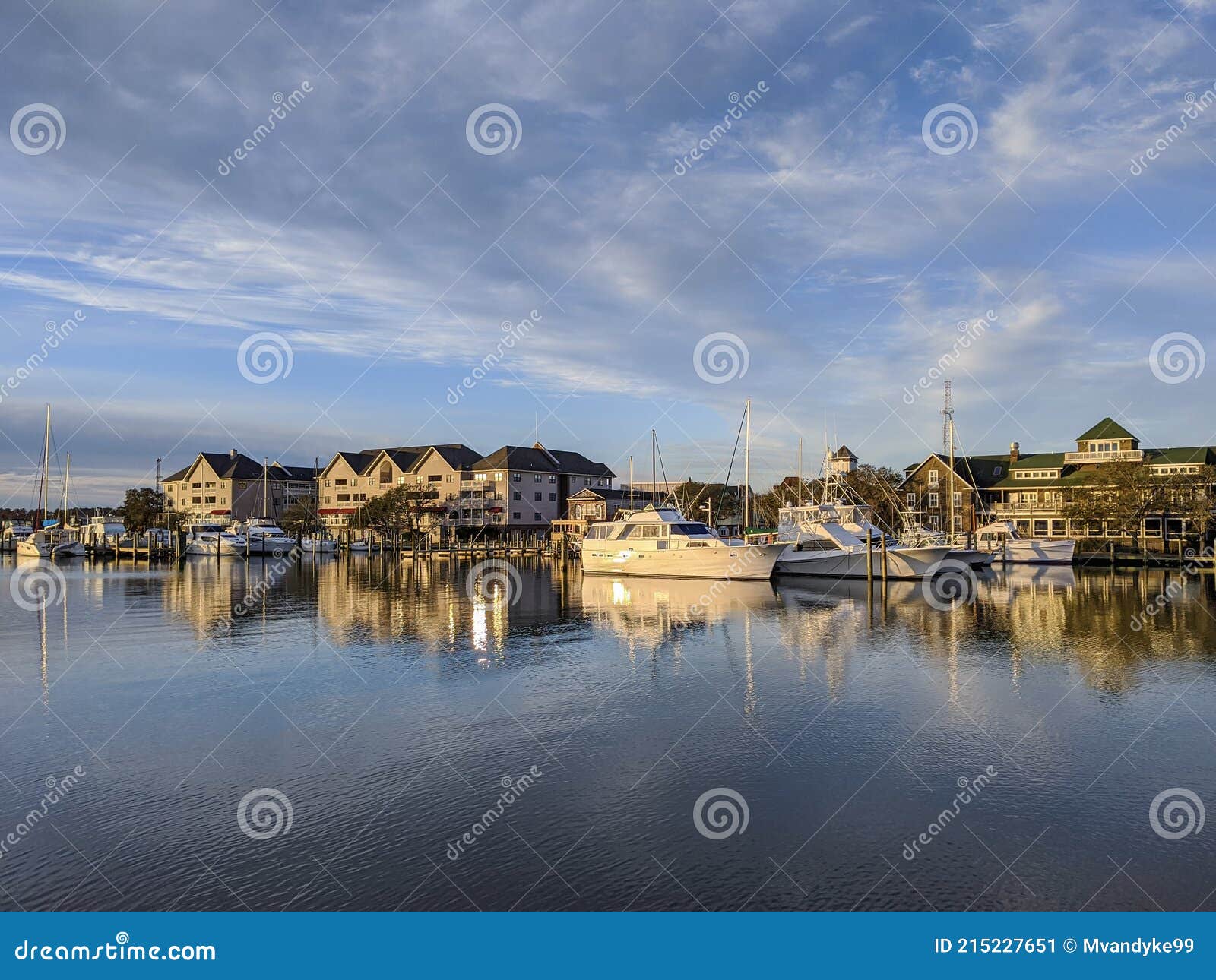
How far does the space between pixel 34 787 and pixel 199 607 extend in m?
24.7

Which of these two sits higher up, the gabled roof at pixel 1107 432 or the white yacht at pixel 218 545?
the gabled roof at pixel 1107 432

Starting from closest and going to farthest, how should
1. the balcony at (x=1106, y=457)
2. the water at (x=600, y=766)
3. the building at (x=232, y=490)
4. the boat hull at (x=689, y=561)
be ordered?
the water at (x=600, y=766) → the boat hull at (x=689, y=561) → the balcony at (x=1106, y=457) → the building at (x=232, y=490)

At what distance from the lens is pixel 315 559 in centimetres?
8150

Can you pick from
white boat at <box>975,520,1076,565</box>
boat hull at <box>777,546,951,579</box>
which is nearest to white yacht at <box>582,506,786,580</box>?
boat hull at <box>777,546,951,579</box>

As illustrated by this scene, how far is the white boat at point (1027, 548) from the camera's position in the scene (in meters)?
66.4

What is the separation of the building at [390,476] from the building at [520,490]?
2144mm

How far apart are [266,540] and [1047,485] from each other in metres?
80.8

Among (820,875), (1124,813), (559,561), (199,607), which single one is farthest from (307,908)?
(559,561)

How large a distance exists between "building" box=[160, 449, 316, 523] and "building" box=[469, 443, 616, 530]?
3161 centimetres

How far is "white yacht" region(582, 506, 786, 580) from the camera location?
49.2 m

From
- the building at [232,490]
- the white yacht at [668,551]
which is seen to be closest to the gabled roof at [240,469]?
the building at [232,490]

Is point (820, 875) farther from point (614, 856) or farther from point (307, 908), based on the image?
point (307, 908)

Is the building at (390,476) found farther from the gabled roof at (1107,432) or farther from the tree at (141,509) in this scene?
the gabled roof at (1107,432)

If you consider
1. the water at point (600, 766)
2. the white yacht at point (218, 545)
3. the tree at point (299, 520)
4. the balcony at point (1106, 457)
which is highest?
the balcony at point (1106, 457)
